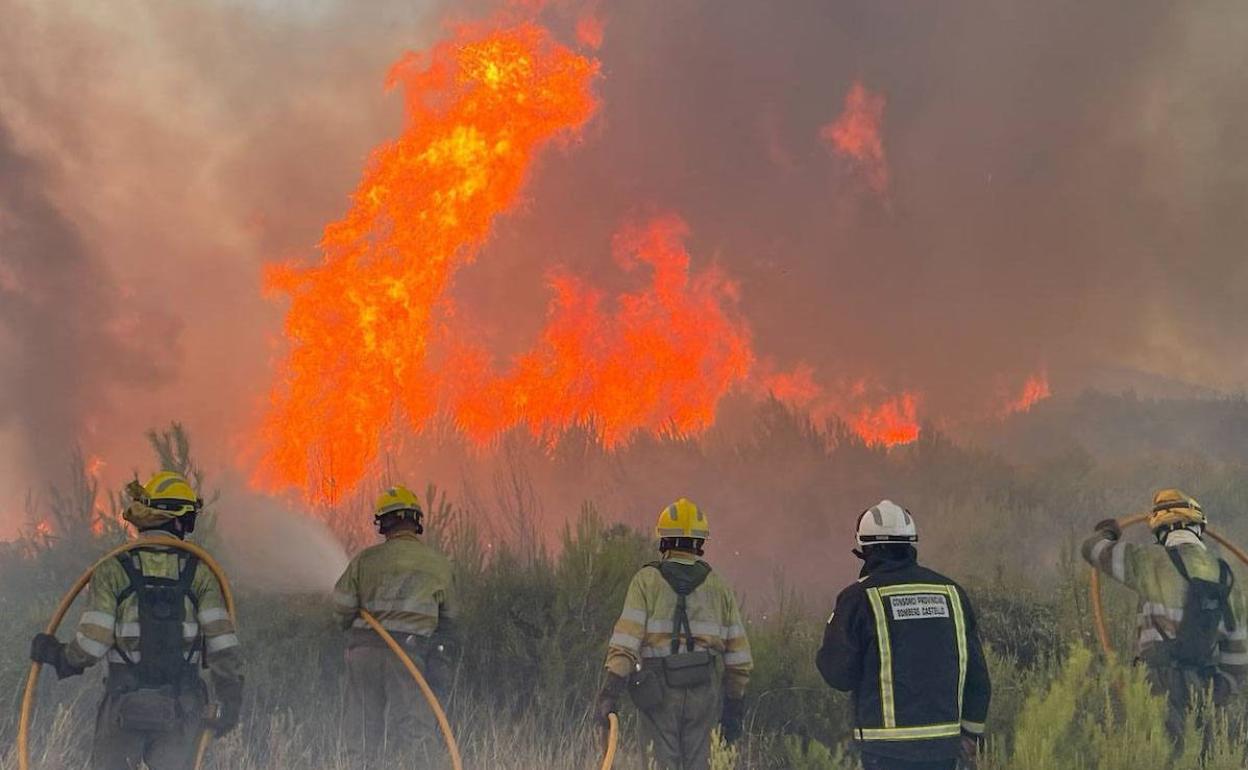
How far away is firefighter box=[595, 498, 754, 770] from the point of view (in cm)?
675

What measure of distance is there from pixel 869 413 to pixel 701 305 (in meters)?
4.14

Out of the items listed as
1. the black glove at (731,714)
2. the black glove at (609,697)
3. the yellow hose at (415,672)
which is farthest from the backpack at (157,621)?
the black glove at (731,714)

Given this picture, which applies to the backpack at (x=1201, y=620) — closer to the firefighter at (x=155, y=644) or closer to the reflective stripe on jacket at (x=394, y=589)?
the reflective stripe on jacket at (x=394, y=589)

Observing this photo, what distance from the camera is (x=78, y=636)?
5879mm

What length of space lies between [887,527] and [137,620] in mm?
4032

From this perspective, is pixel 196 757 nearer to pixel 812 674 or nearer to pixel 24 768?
pixel 24 768

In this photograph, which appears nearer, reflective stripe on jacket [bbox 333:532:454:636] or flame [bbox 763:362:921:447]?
reflective stripe on jacket [bbox 333:532:454:636]

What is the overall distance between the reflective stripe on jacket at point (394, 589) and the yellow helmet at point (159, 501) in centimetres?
167

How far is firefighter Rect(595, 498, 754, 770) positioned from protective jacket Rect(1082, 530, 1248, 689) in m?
2.80

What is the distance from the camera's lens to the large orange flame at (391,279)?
57.9 feet

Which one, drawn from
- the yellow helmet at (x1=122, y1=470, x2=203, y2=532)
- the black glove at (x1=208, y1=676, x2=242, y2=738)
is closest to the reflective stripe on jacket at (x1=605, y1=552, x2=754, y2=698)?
the black glove at (x1=208, y1=676, x2=242, y2=738)

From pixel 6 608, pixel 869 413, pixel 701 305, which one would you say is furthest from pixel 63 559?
pixel 869 413

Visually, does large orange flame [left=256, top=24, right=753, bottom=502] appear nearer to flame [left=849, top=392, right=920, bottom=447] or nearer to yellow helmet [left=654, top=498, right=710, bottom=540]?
flame [left=849, top=392, right=920, bottom=447]

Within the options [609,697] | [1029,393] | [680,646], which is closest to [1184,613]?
[680,646]
